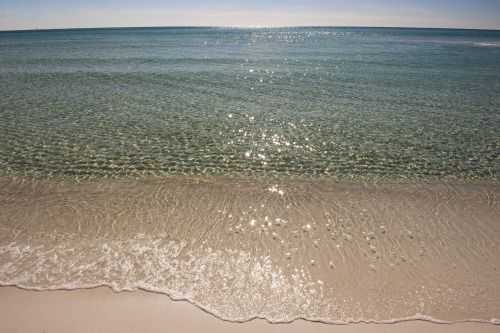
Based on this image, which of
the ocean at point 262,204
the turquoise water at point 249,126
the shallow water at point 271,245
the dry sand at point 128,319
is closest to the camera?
the dry sand at point 128,319

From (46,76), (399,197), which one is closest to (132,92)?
(46,76)

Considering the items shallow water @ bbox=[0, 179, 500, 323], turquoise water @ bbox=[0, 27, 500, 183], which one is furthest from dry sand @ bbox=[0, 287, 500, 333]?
turquoise water @ bbox=[0, 27, 500, 183]

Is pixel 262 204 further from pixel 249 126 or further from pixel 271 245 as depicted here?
pixel 249 126

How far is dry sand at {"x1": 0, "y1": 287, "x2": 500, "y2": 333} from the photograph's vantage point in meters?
4.03

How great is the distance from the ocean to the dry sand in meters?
0.15

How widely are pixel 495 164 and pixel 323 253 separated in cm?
774

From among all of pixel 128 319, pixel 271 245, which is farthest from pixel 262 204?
pixel 128 319

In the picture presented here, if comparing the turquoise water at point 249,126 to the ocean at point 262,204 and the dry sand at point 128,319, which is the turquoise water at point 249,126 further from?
the dry sand at point 128,319

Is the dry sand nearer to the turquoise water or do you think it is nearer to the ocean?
the ocean

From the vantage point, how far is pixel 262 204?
709 centimetres

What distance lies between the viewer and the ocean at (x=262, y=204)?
4727 millimetres

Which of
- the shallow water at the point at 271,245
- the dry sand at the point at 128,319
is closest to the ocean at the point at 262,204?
the shallow water at the point at 271,245

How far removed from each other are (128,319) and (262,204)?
150 inches

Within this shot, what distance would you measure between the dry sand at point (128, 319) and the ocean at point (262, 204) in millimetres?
147
